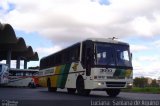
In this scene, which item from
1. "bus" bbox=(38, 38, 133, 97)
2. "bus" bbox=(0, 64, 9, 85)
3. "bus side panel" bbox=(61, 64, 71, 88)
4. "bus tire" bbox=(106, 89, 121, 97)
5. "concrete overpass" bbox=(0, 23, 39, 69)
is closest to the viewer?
"bus" bbox=(38, 38, 133, 97)

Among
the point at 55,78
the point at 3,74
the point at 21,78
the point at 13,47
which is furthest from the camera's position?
the point at 13,47

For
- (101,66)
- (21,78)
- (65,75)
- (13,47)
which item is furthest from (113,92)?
(13,47)

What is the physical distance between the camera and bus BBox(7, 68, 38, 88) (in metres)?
52.0

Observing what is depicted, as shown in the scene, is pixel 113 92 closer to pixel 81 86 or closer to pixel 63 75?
pixel 81 86

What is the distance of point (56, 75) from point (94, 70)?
24.2ft

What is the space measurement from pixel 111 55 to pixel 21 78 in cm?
3444

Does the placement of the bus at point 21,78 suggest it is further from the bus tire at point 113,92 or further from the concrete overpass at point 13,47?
the bus tire at point 113,92

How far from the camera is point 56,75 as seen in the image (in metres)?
26.1

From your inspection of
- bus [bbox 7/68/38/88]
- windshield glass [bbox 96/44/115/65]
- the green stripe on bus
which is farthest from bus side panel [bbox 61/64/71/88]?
bus [bbox 7/68/38/88]

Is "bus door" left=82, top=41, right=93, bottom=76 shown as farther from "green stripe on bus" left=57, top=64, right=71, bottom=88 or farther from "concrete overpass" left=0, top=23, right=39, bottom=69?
"concrete overpass" left=0, top=23, right=39, bottom=69

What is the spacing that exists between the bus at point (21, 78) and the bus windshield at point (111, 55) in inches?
1294

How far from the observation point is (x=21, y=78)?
52.5 m

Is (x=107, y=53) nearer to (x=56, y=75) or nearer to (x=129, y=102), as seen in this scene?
(x=56, y=75)

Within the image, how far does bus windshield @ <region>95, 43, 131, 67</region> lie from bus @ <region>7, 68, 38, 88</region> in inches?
1294
